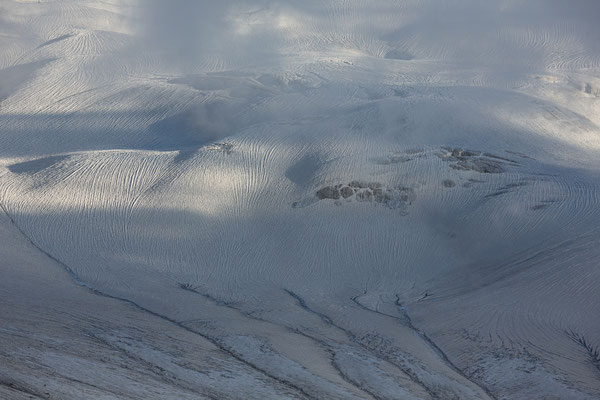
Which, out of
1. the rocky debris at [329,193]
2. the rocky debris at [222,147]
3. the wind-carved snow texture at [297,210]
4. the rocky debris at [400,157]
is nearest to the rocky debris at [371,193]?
the rocky debris at [329,193]

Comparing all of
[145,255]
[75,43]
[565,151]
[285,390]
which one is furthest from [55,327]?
[75,43]

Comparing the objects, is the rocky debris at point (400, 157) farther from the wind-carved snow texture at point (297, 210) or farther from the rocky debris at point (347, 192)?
the rocky debris at point (347, 192)

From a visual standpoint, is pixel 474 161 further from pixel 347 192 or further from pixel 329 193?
pixel 329 193

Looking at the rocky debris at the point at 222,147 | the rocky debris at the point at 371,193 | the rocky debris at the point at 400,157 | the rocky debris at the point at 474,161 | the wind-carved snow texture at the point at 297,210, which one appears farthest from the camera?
the rocky debris at the point at 222,147

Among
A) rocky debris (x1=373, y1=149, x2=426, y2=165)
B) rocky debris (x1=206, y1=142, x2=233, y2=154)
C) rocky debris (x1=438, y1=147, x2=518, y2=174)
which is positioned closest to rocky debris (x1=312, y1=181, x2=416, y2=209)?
rocky debris (x1=373, y1=149, x2=426, y2=165)

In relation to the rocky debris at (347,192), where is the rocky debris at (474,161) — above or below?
above

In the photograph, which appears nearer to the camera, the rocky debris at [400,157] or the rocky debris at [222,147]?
the rocky debris at [400,157]

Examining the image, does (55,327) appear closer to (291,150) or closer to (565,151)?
(291,150)

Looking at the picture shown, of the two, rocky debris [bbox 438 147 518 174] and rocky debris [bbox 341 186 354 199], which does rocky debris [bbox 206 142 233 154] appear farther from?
rocky debris [bbox 438 147 518 174]
